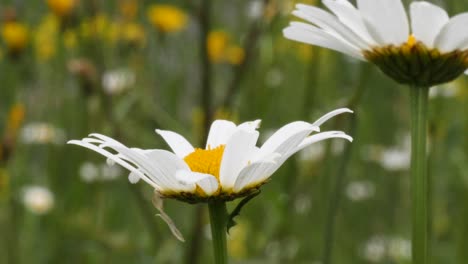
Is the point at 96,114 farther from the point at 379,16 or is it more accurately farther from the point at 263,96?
the point at 379,16

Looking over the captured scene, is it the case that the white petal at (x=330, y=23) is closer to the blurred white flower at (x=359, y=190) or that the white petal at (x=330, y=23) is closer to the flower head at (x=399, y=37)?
the flower head at (x=399, y=37)

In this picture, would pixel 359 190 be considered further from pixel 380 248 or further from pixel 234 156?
pixel 234 156

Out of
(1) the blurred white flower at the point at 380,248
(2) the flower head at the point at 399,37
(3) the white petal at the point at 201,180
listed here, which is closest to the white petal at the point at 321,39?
(2) the flower head at the point at 399,37

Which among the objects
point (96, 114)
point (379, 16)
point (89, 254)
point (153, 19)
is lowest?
point (89, 254)

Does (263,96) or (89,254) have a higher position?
(263,96)

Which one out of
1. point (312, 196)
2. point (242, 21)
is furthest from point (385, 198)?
point (242, 21)

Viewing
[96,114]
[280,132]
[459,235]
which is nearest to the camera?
[280,132]

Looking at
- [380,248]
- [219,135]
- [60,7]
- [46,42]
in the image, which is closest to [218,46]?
[46,42]
